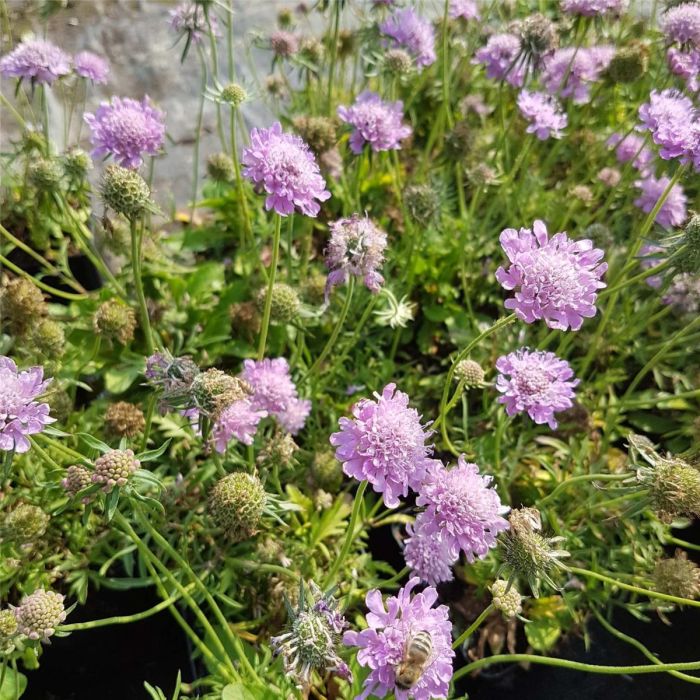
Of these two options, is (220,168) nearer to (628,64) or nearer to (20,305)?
(20,305)

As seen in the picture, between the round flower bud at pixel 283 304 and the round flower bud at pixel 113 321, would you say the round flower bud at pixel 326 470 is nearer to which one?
the round flower bud at pixel 283 304

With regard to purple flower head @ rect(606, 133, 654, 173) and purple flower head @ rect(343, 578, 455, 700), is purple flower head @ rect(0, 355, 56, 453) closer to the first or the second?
purple flower head @ rect(343, 578, 455, 700)

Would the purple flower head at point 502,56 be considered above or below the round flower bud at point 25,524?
above

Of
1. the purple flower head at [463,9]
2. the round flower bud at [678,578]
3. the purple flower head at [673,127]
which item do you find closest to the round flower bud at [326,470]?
the round flower bud at [678,578]

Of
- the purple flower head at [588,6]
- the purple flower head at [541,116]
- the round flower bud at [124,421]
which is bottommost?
the round flower bud at [124,421]

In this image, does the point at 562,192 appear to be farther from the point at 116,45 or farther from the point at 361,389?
the point at 116,45

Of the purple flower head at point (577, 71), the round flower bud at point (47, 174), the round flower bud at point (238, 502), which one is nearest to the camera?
the round flower bud at point (238, 502)

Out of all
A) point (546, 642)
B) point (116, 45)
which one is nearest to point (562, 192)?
point (546, 642)
